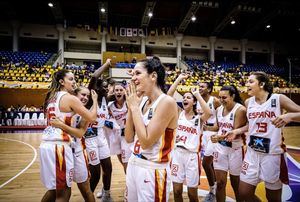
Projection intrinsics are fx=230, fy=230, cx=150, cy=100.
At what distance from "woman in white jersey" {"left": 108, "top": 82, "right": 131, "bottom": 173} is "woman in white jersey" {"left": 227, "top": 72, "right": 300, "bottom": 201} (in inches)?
82.3

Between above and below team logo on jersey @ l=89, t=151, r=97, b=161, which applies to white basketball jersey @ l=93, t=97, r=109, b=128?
above

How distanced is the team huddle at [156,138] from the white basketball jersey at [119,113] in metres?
0.02

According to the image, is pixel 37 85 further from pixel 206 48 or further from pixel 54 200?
pixel 206 48

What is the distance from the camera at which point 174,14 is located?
73.2 ft

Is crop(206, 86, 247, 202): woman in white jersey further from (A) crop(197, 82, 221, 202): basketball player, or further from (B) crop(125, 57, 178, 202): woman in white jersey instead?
(B) crop(125, 57, 178, 202): woman in white jersey

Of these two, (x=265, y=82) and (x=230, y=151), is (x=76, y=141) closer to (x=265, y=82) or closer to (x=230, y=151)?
(x=230, y=151)

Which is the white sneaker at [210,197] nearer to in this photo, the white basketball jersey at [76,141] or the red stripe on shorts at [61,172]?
the white basketball jersey at [76,141]

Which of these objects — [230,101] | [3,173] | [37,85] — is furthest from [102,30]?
[230,101]

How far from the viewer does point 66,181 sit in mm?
2518

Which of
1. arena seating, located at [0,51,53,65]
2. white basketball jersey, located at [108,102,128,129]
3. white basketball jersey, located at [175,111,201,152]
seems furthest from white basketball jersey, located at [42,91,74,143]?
arena seating, located at [0,51,53,65]

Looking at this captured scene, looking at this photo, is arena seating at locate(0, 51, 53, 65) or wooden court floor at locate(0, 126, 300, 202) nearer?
wooden court floor at locate(0, 126, 300, 202)

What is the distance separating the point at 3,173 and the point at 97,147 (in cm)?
303

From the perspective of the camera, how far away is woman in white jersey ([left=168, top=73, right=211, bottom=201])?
10.1 feet

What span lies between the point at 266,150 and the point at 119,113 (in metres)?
2.51
